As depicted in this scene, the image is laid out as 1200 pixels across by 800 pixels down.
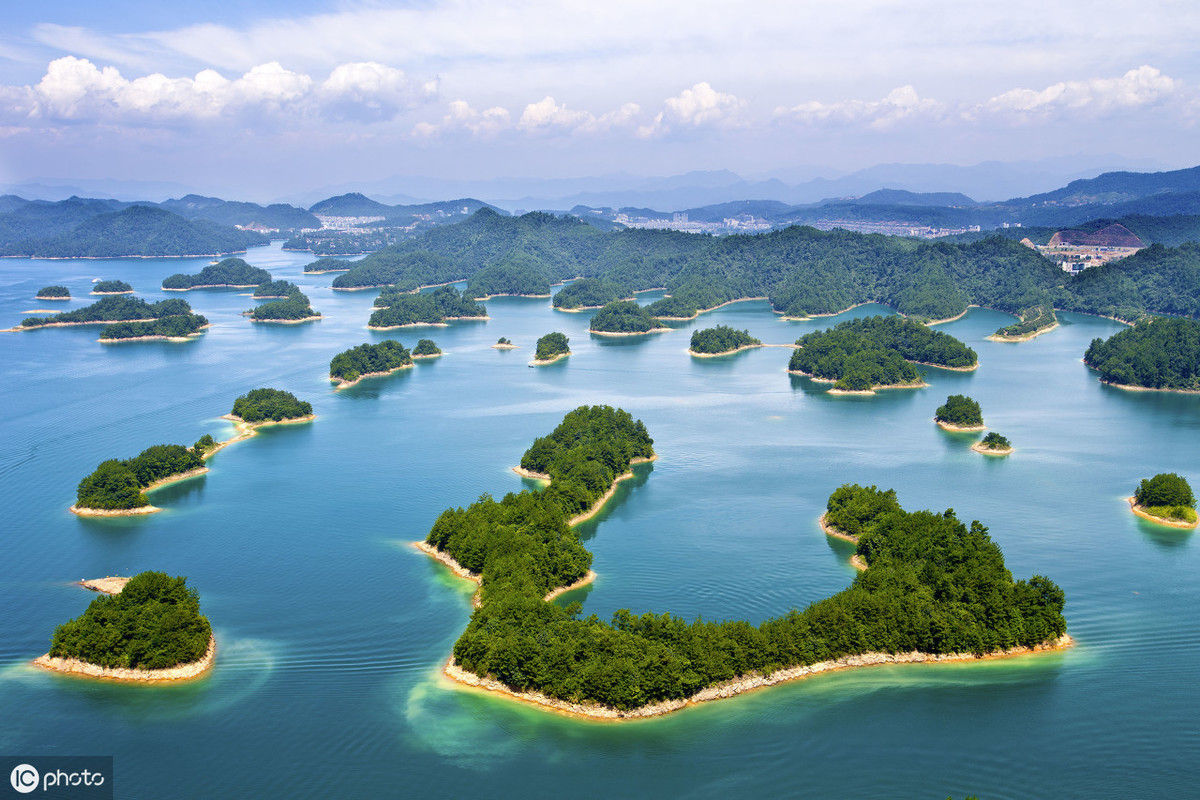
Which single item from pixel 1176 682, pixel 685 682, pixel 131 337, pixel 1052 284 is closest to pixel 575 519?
pixel 685 682

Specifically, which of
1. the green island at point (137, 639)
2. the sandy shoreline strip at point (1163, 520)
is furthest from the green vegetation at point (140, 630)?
the sandy shoreline strip at point (1163, 520)

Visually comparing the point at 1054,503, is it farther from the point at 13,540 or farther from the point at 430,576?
the point at 13,540

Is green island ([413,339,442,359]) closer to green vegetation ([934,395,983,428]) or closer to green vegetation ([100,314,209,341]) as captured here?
green vegetation ([100,314,209,341])

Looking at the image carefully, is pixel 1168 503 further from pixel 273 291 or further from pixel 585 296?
pixel 273 291

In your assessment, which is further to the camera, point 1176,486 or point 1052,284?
point 1052,284

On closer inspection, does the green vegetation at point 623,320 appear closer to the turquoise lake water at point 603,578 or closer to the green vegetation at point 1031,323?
the turquoise lake water at point 603,578
